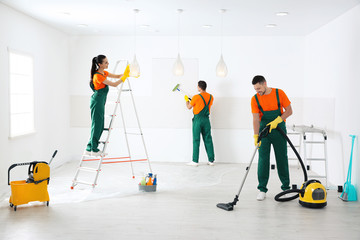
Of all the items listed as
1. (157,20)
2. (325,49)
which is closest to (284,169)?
(325,49)

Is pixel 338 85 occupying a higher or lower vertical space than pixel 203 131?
higher

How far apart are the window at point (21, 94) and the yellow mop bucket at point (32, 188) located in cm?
124

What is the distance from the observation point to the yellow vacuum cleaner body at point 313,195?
425cm

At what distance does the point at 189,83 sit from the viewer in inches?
292

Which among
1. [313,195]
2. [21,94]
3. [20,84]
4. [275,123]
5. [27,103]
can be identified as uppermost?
[20,84]

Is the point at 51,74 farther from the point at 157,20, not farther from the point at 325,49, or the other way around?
the point at 325,49

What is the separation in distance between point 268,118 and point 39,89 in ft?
12.0

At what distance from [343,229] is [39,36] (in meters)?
5.05

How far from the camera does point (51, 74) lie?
670 centimetres

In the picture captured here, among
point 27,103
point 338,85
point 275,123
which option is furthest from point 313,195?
point 27,103

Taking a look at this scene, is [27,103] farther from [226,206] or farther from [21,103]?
[226,206]

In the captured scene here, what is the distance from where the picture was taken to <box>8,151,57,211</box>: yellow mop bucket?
4.12 meters

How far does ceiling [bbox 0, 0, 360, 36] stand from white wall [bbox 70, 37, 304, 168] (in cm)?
32

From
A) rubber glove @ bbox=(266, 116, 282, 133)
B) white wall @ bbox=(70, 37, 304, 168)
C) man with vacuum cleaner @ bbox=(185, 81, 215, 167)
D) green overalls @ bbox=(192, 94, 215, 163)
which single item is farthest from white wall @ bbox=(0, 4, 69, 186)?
rubber glove @ bbox=(266, 116, 282, 133)
